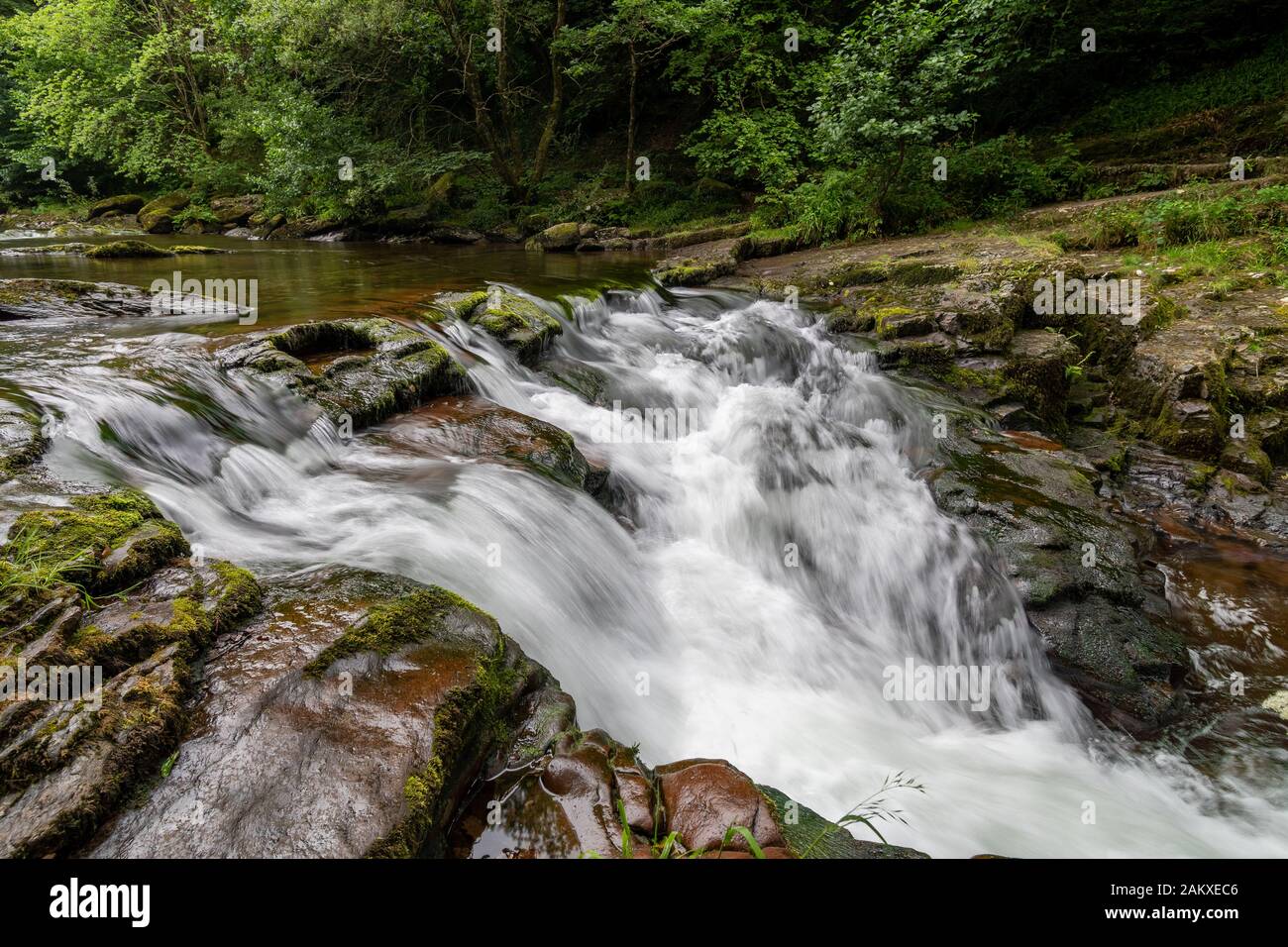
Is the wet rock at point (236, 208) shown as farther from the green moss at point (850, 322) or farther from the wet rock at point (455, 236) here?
the green moss at point (850, 322)

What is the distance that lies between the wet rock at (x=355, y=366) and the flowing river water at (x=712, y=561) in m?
0.23

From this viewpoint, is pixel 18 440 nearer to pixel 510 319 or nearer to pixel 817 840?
pixel 817 840

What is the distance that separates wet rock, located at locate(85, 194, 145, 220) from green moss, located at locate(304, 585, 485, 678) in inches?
1122

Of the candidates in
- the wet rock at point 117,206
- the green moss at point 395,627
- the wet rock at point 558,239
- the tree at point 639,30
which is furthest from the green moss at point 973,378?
the wet rock at point 117,206

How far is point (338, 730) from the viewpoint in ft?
6.68

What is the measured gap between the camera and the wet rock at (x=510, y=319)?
760cm

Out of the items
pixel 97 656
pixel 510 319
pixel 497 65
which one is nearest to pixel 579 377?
pixel 510 319

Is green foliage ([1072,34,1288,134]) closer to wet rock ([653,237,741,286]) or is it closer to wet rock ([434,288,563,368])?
wet rock ([653,237,741,286])

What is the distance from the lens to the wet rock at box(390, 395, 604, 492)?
510 centimetres

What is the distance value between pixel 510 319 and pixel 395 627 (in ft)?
19.1

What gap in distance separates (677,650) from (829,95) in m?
11.4

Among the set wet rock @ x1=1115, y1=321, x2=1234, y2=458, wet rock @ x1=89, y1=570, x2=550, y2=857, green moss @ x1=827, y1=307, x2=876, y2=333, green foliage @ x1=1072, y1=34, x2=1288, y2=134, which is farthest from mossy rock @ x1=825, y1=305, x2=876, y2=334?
green foliage @ x1=1072, y1=34, x2=1288, y2=134

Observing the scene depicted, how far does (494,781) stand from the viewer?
221 cm
